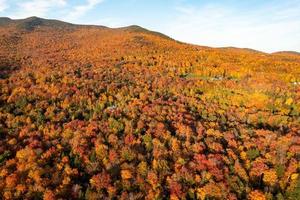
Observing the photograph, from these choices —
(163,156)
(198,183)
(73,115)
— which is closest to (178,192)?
(198,183)

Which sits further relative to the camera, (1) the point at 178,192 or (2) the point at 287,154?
(2) the point at 287,154

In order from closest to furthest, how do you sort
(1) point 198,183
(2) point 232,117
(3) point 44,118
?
(1) point 198,183
(3) point 44,118
(2) point 232,117

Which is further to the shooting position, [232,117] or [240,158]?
[232,117]

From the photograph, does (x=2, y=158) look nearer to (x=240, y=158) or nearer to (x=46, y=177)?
(x=46, y=177)

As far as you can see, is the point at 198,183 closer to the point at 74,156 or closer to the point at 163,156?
the point at 163,156

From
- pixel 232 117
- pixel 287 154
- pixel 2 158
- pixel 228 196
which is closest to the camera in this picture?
pixel 228 196

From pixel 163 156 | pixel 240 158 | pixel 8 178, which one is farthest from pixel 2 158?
pixel 240 158

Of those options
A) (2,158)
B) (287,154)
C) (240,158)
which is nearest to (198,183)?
(240,158)

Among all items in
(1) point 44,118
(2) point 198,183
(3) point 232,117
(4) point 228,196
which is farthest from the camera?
(3) point 232,117

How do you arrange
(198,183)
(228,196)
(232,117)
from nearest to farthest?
(228,196) → (198,183) → (232,117)
